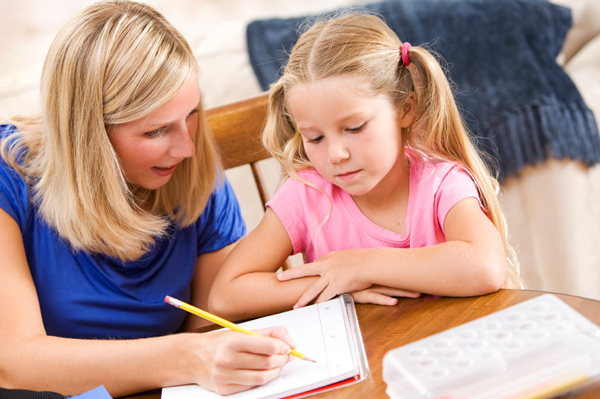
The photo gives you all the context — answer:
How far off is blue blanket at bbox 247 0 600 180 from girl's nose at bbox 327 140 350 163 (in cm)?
99

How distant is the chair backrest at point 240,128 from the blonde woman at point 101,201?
127 millimetres

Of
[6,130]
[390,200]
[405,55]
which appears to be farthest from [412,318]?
[6,130]

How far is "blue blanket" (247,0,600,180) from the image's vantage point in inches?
71.7

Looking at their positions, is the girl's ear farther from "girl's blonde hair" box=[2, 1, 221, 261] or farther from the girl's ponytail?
"girl's blonde hair" box=[2, 1, 221, 261]

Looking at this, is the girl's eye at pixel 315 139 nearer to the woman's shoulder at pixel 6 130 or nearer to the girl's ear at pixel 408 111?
the girl's ear at pixel 408 111

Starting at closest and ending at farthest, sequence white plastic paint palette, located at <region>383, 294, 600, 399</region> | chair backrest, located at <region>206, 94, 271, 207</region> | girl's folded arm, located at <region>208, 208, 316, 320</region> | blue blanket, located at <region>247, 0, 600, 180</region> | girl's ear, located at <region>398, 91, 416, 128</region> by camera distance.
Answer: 1. white plastic paint palette, located at <region>383, 294, 600, 399</region>
2. girl's folded arm, located at <region>208, 208, 316, 320</region>
3. girl's ear, located at <region>398, 91, 416, 128</region>
4. chair backrest, located at <region>206, 94, 271, 207</region>
5. blue blanket, located at <region>247, 0, 600, 180</region>

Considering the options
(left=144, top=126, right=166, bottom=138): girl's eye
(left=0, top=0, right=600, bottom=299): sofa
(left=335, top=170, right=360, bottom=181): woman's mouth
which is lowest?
(left=0, top=0, right=600, bottom=299): sofa

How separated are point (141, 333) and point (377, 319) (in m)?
0.53

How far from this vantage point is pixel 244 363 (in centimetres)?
71

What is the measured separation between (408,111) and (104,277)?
0.60 m

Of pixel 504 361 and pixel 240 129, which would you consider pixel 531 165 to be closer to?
pixel 240 129

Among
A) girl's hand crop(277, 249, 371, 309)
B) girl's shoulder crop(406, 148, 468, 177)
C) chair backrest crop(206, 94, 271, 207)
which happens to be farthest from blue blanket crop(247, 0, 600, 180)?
girl's hand crop(277, 249, 371, 309)

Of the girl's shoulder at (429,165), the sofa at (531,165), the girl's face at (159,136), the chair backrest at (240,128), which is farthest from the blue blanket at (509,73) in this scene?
the girl's face at (159,136)

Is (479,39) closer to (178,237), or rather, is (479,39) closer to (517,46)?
(517,46)
